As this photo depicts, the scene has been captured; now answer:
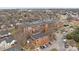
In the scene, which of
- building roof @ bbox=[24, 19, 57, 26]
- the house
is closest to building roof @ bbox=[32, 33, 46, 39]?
the house

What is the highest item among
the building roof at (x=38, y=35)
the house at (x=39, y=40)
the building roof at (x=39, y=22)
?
the building roof at (x=39, y=22)

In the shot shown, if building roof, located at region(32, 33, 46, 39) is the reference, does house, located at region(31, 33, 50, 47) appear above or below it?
below

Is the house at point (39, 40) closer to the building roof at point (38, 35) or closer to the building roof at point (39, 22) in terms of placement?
the building roof at point (38, 35)

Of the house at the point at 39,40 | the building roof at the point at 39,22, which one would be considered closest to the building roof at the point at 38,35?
the house at the point at 39,40

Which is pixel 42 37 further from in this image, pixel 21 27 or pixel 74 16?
pixel 74 16

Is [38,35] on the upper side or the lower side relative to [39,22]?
lower

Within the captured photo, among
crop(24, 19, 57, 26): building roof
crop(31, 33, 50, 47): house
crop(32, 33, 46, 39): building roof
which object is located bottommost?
crop(31, 33, 50, 47): house

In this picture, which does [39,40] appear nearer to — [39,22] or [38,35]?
[38,35]

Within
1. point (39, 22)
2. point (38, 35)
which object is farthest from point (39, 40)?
point (39, 22)

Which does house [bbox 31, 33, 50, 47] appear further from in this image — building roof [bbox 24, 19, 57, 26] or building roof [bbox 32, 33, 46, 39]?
building roof [bbox 24, 19, 57, 26]
